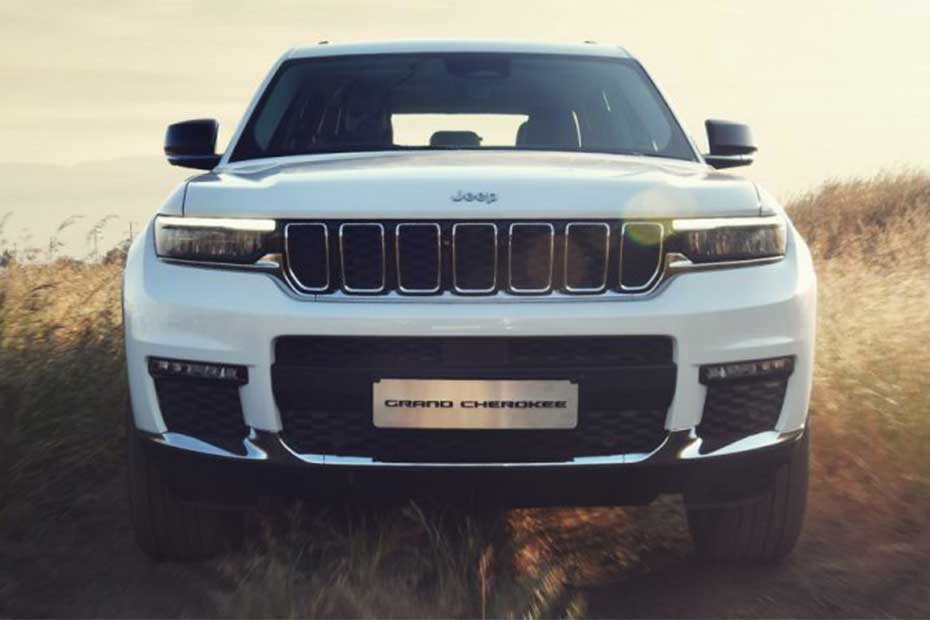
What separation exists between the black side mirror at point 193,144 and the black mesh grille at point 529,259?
177cm

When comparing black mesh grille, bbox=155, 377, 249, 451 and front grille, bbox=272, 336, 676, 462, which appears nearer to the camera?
front grille, bbox=272, 336, 676, 462

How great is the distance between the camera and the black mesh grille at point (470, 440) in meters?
3.49

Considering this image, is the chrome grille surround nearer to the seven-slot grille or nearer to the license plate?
the seven-slot grille

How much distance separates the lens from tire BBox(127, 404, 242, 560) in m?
3.90

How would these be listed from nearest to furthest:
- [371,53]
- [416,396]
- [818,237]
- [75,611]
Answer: [416,396] < [75,611] < [371,53] < [818,237]

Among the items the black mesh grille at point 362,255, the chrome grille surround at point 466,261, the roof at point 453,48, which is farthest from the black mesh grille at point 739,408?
the roof at point 453,48

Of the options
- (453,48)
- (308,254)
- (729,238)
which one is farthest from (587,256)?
(453,48)

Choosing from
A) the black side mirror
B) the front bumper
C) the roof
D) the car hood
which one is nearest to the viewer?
the front bumper

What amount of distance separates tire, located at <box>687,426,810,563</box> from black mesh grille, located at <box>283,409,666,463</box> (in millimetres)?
522

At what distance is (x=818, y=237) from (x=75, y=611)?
12.3 m

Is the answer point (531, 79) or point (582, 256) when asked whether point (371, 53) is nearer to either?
point (531, 79)

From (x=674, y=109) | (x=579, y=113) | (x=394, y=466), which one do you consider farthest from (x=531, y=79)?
(x=394, y=466)

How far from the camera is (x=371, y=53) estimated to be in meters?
5.34

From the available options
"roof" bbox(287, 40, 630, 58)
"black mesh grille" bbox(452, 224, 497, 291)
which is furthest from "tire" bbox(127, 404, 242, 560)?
"roof" bbox(287, 40, 630, 58)
